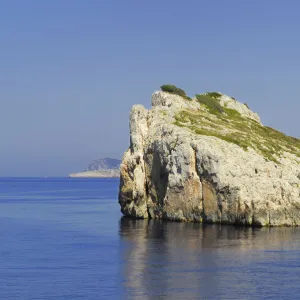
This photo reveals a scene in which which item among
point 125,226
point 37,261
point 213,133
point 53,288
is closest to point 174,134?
point 213,133

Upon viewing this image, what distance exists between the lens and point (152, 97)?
118688 mm

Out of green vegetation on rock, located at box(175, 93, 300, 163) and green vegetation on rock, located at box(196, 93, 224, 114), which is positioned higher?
green vegetation on rock, located at box(196, 93, 224, 114)

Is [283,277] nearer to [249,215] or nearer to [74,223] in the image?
[249,215]

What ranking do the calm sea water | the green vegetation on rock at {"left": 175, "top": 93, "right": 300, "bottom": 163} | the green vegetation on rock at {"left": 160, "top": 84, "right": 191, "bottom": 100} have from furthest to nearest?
1. the green vegetation on rock at {"left": 160, "top": 84, "right": 191, "bottom": 100}
2. the green vegetation on rock at {"left": 175, "top": 93, "right": 300, "bottom": 163}
3. the calm sea water

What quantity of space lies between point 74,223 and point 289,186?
34.8 metres

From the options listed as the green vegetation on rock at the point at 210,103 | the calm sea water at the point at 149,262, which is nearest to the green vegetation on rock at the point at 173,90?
the green vegetation on rock at the point at 210,103

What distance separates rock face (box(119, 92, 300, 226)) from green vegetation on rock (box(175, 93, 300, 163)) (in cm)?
21

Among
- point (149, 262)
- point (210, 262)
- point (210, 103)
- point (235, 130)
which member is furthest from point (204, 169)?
point (149, 262)

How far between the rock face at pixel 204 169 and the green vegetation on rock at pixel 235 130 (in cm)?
21

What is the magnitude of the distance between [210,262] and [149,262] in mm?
5811

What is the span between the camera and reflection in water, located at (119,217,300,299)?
47.4m

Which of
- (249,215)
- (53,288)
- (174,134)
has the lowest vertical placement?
(53,288)

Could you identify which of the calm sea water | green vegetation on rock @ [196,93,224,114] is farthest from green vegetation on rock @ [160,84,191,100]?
the calm sea water

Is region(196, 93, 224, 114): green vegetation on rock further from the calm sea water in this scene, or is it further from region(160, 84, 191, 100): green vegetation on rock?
the calm sea water
